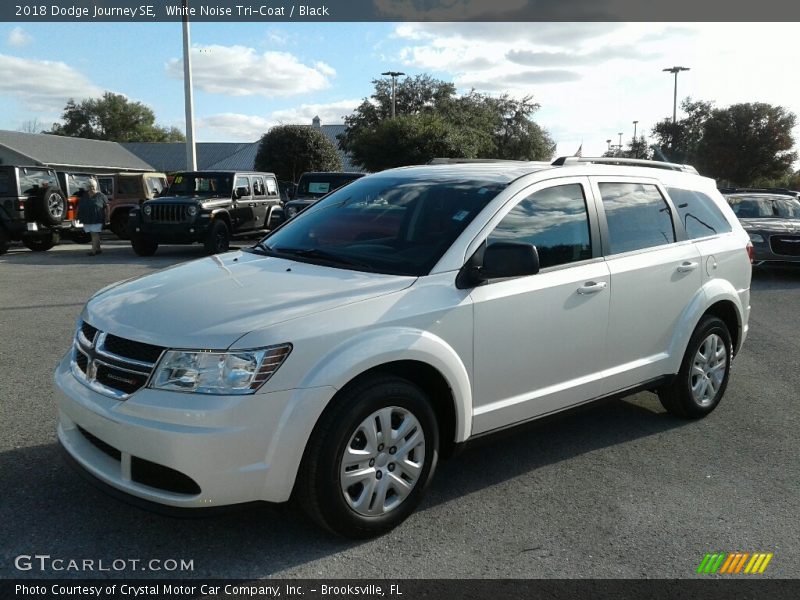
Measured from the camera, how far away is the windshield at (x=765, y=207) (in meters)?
15.0

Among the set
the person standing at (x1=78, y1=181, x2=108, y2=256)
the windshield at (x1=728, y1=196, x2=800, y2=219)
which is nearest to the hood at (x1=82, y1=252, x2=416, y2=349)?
the windshield at (x1=728, y1=196, x2=800, y2=219)

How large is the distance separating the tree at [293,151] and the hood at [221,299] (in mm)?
43857

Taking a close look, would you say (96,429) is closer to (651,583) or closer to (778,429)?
(651,583)

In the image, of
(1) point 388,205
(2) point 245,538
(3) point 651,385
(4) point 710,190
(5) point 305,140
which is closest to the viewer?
(2) point 245,538

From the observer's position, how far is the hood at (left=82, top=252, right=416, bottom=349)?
3.15 m

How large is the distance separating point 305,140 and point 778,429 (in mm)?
43890

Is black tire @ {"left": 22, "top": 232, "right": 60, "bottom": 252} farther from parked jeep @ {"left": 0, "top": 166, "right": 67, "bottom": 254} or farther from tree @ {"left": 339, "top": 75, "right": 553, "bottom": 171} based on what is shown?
tree @ {"left": 339, "top": 75, "right": 553, "bottom": 171}

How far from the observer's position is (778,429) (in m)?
5.21

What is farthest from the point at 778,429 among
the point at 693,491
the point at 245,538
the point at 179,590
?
the point at 179,590

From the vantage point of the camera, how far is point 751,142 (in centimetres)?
4631

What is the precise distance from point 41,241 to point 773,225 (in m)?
16.5

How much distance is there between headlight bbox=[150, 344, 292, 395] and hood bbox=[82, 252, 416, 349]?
53 millimetres

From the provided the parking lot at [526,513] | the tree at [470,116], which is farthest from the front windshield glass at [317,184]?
the tree at [470,116]

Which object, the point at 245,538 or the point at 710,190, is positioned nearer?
the point at 245,538
